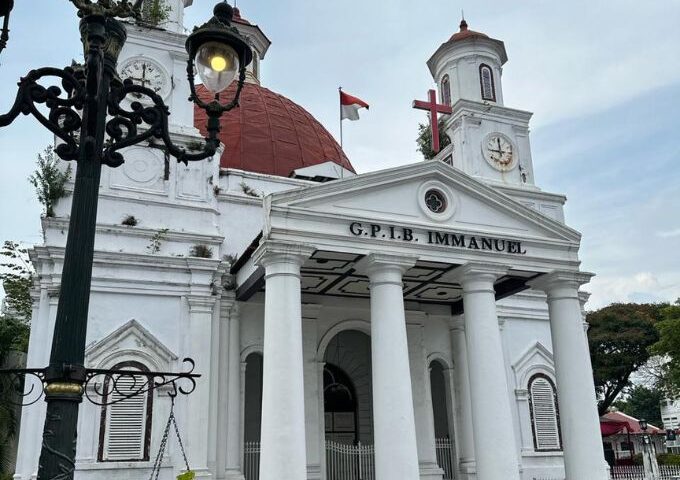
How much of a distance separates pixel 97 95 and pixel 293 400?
829 cm

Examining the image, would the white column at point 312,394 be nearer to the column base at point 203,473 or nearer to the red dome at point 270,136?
the column base at point 203,473

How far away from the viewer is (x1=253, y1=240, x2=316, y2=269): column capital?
12750mm

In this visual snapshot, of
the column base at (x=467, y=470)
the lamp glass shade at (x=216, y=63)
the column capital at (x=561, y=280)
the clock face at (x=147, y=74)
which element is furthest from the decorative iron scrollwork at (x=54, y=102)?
the column base at (x=467, y=470)

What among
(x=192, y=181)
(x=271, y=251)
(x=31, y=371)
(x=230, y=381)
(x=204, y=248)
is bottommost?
(x=31, y=371)

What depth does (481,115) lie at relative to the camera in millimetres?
21734

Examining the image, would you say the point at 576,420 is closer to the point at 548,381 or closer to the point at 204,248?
the point at 548,381

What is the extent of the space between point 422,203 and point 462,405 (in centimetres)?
738

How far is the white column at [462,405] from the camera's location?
1841 centimetres

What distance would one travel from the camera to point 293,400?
472 inches

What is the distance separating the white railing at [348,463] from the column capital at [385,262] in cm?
585

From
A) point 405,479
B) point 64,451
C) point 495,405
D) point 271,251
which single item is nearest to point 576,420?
point 495,405

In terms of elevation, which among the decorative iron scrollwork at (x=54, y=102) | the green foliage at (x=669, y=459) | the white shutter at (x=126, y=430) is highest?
the decorative iron scrollwork at (x=54, y=102)

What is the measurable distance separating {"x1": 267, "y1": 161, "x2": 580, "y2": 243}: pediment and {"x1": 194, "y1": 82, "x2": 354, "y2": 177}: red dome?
290 inches


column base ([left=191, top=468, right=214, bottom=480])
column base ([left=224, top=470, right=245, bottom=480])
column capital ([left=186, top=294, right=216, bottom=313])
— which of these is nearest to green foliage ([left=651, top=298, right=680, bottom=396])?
column base ([left=224, top=470, right=245, bottom=480])
